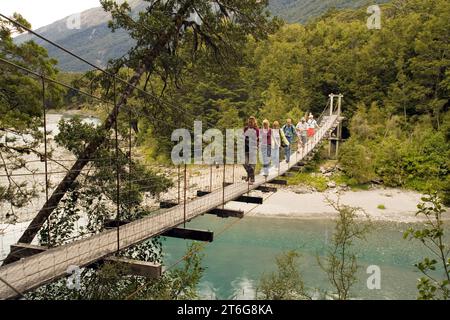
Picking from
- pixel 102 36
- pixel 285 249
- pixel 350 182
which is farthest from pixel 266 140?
pixel 102 36

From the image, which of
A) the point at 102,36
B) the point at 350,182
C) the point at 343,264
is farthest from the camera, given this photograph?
the point at 102,36

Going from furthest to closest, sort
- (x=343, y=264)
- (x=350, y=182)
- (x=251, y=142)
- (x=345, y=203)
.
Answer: (x=350, y=182)
(x=345, y=203)
(x=343, y=264)
(x=251, y=142)

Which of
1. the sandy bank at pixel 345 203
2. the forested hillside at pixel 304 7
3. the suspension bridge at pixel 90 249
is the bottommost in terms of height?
the sandy bank at pixel 345 203

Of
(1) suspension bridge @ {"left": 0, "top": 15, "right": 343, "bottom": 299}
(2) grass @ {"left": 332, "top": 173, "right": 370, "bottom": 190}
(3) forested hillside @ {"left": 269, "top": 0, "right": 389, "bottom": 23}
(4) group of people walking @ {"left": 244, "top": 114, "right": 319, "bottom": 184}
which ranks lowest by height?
(2) grass @ {"left": 332, "top": 173, "right": 370, "bottom": 190}

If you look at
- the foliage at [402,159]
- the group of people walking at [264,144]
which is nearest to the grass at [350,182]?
the foliage at [402,159]

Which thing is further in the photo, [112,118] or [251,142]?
[251,142]

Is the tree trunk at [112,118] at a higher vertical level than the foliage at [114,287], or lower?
higher

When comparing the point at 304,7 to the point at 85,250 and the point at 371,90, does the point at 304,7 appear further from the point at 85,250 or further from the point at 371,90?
the point at 85,250

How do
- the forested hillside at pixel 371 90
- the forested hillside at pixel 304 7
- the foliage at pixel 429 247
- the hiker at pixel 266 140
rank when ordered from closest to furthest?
the foliage at pixel 429 247 → the hiker at pixel 266 140 → the forested hillside at pixel 371 90 → the forested hillside at pixel 304 7

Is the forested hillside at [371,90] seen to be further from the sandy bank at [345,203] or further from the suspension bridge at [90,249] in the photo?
the suspension bridge at [90,249]

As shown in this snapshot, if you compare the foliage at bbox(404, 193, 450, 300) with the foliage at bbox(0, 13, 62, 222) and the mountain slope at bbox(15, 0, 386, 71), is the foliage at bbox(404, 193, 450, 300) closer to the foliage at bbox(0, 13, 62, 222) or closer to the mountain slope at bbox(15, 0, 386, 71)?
the foliage at bbox(0, 13, 62, 222)

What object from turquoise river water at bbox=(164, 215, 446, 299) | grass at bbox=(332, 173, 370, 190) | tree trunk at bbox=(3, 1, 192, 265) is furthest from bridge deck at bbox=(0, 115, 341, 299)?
grass at bbox=(332, 173, 370, 190)

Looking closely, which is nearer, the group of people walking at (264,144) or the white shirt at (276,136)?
the group of people walking at (264,144)
